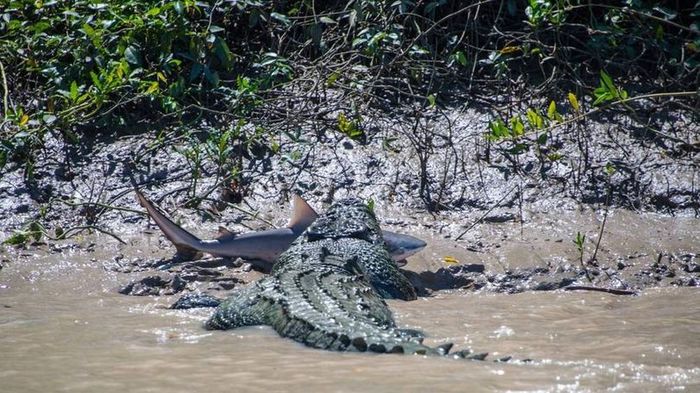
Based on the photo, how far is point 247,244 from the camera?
257 inches

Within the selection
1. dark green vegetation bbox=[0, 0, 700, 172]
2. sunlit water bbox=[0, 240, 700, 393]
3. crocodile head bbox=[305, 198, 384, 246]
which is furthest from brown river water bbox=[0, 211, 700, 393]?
dark green vegetation bbox=[0, 0, 700, 172]

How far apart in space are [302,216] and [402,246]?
2.27 feet

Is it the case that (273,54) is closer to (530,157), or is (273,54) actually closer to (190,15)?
(190,15)

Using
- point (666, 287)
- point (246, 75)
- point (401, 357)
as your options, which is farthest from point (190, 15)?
point (401, 357)

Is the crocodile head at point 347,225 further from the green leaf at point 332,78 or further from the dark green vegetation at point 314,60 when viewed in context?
the green leaf at point 332,78

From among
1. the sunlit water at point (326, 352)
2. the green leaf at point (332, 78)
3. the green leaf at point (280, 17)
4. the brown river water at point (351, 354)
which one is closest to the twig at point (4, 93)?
the brown river water at point (351, 354)

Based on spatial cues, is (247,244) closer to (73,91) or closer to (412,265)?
(412,265)

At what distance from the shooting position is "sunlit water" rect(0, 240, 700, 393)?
3.78m

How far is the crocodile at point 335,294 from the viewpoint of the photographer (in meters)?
4.48

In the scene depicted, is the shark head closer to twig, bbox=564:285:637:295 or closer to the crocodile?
the crocodile

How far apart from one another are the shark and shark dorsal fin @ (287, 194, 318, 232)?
15 centimetres

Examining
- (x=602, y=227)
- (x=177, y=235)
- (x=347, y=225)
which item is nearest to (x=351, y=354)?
(x=347, y=225)

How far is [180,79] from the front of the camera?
26.1ft

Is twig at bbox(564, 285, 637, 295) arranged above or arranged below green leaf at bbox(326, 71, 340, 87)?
below
